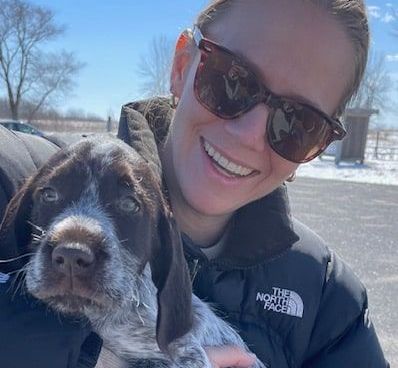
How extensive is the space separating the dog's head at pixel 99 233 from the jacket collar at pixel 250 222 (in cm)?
24

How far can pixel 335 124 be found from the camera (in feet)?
7.53

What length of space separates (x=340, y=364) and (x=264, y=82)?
3.40 feet

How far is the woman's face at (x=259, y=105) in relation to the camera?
214 centimetres

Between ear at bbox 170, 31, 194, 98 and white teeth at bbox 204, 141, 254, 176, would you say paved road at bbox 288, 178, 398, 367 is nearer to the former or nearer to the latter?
white teeth at bbox 204, 141, 254, 176

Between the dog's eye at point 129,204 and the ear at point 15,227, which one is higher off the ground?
the dog's eye at point 129,204

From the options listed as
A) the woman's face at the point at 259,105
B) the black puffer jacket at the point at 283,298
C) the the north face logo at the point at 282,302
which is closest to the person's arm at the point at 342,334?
the black puffer jacket at the point at 283,298

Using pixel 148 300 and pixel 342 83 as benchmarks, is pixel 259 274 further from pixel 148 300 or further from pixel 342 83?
pixel 342 83

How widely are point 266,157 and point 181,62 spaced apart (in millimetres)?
523

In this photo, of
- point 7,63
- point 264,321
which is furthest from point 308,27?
point 7,63

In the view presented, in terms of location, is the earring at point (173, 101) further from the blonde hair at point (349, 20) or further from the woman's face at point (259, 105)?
the blonde hair at point (349, 20)

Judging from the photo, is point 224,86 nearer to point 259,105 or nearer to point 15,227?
point 259,105

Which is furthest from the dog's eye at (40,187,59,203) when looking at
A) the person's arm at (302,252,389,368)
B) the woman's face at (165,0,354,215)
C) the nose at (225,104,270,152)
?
the person's arm at (302,252,389,368)

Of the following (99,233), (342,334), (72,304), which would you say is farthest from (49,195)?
→ (342,334)

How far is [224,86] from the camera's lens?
2.19 metres
